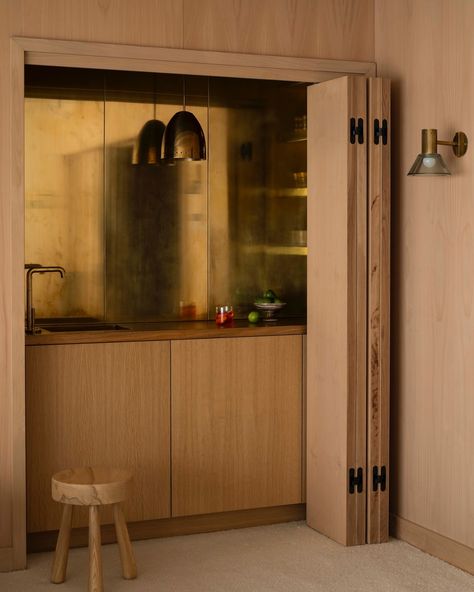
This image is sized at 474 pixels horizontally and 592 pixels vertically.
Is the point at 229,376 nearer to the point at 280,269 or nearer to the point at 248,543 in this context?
the point at 248,543

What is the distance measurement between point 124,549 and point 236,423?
2.95 feet

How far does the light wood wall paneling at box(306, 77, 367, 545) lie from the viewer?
436cm

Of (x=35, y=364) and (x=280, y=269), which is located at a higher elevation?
(x=280, y=269)

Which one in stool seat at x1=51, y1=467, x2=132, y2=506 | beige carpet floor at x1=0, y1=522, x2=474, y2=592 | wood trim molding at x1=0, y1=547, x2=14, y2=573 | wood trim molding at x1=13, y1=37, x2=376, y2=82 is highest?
wood trim molding at x1=13, y1=37, x2=376, y2=82

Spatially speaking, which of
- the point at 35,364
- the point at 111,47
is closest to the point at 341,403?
the point at 35,364

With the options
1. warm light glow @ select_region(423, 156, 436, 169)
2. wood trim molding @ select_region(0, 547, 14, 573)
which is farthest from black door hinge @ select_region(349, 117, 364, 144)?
wood trim molding @ select_region(0, 547, 14, 573)

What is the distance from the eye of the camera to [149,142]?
5457mm

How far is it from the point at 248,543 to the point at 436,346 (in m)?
1.26

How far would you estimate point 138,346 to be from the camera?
174 inches

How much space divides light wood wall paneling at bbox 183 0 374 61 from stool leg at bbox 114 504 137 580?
2.10 metres

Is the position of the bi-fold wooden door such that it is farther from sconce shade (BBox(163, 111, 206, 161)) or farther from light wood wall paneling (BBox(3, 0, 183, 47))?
light wood wall paneling (BBox(3, 0, 183, 47))

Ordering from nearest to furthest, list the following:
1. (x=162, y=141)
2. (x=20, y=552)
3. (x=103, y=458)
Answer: (x=20, y=552) < (x=103, y=458) < (x=162, y=141)

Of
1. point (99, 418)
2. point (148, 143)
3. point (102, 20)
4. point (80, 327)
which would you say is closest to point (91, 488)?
point (99, 418)

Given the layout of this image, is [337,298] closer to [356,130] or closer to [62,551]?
[356,130]
